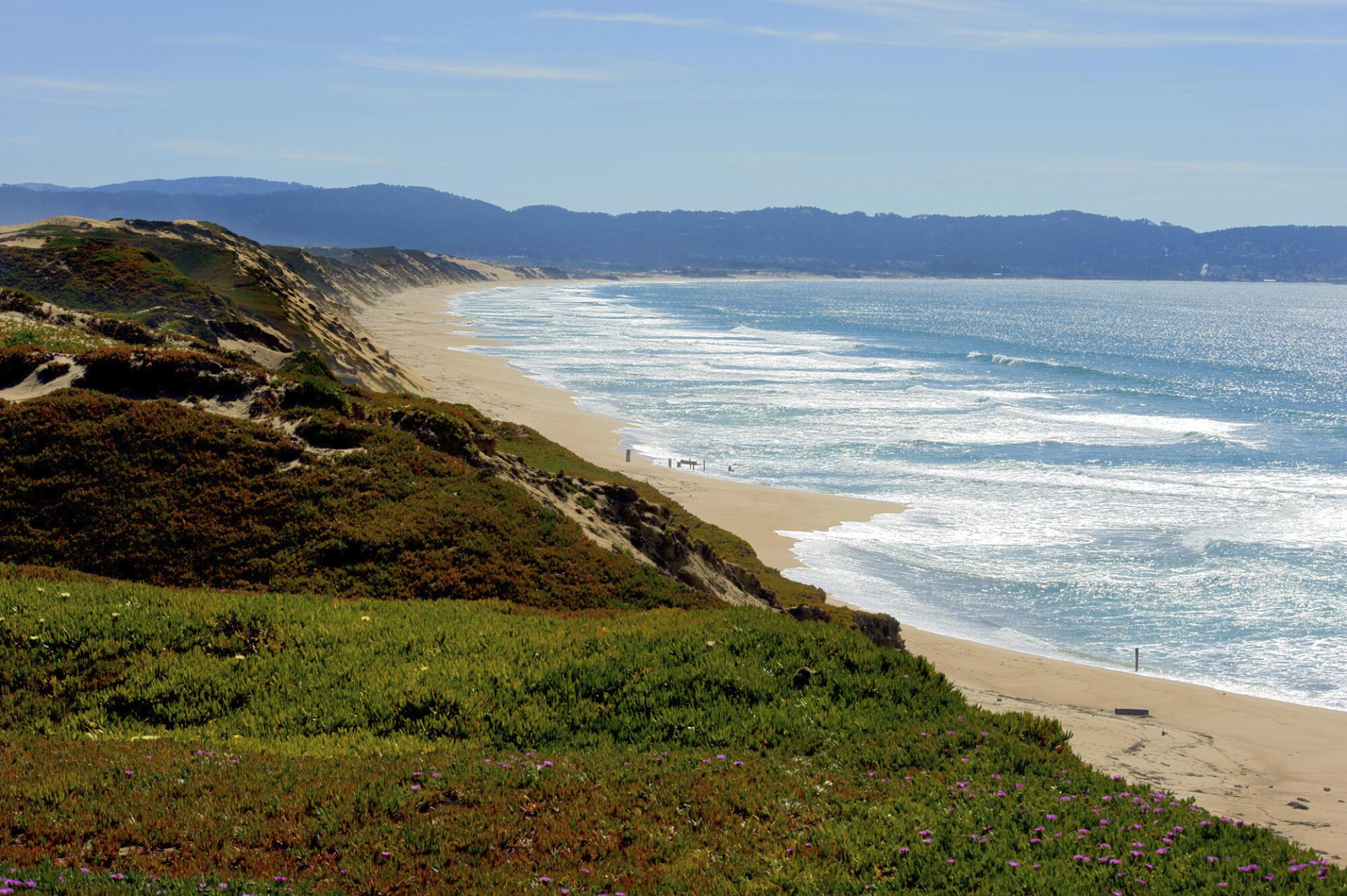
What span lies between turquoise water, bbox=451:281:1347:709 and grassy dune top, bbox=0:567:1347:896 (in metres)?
14.7

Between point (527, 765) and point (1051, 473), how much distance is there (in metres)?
36.9

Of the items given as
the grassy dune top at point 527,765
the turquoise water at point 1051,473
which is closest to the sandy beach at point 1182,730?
the turquoise water at point 1051,473

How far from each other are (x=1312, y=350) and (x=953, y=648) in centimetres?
11664

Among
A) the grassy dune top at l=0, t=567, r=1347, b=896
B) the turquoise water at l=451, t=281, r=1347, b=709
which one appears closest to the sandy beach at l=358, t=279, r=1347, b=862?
the turquoise water at l=451, t=281, r=1347, b=709

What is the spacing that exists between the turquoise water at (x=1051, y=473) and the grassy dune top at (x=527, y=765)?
14736 millimetres

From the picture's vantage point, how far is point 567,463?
1032 inches

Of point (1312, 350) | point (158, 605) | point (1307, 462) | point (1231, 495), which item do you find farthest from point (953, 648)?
point (1312, 350)

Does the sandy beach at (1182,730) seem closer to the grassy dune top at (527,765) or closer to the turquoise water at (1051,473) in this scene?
the turquoise water at (1051,473)

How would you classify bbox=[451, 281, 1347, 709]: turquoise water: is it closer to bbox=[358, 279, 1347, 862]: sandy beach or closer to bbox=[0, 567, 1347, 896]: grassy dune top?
bbox=[358, 279, 1347, 862]: sandy beach

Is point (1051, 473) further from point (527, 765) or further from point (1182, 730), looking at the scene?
point (527, 765)

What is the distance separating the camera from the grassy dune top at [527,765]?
685 cm

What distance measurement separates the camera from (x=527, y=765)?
8500mm

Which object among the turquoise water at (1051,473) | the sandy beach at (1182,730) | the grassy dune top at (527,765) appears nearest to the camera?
the grassy dune top at (527,765)

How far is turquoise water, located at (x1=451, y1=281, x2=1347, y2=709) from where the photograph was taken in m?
24.8
